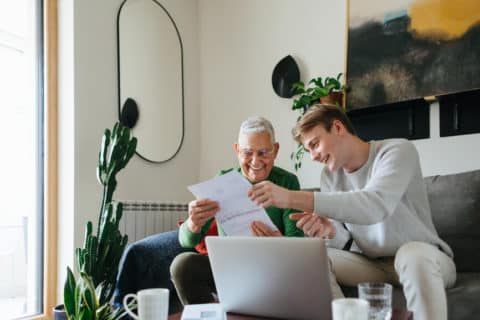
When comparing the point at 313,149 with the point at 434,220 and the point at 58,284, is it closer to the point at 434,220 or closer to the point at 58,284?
the point at 434,220

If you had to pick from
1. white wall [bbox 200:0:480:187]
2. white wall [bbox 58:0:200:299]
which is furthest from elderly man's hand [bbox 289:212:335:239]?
white wall [bbox 58:0:200:299]

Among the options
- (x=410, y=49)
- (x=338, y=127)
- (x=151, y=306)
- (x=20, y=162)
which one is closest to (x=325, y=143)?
(x=338, y=127)

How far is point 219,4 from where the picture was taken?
3.27 meters

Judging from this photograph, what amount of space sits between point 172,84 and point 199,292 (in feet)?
6.43

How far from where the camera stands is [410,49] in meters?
2.25

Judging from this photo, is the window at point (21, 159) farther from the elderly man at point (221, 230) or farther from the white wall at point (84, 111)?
the elderly man at point (221, 230)

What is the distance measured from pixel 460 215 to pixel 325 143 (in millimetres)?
699

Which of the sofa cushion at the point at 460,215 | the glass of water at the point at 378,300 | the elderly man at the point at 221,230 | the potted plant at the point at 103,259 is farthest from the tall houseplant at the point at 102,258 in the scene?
the sofa cushion at the point at 460,215

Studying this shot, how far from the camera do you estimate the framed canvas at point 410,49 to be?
206cm

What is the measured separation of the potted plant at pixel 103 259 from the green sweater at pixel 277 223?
333 mm

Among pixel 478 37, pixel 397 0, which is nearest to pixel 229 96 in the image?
pixel 397 0

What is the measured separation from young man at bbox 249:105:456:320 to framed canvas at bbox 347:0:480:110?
86cm

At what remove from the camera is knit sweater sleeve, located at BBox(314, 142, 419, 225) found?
1.18 metres

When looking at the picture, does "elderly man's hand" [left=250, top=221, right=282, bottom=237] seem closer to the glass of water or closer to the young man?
the young man
